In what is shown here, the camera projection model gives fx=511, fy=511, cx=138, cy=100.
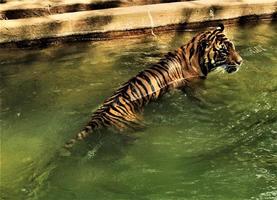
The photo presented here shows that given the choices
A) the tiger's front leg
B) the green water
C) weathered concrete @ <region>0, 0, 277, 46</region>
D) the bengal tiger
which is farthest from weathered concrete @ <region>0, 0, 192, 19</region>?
the tiger's front leg

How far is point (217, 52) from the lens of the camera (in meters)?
5.27

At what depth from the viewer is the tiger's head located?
5.24m

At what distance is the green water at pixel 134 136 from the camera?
3871mm

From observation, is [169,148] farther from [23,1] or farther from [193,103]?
[23,1]

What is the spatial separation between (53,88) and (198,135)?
183 centimetres

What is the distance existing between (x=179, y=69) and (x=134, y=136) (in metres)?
1.11

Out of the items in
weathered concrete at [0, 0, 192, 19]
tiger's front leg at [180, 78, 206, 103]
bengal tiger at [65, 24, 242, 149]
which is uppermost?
Answer: weathered concrete at [0, 0, 192, 19]

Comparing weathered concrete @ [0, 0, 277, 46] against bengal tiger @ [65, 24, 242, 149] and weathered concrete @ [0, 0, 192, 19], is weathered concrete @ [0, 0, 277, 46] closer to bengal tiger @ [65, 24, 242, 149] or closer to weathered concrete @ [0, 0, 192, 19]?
weathered concrete @ [0, 0, 192, 19]

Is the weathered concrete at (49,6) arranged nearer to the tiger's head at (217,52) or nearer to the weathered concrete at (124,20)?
the weathered concrete at (124,20)

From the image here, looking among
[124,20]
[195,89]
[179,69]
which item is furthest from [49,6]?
[195,89]

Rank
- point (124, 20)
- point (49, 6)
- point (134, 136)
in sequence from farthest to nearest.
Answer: point (49, 6) < point (124, 20) < point (134, 136)

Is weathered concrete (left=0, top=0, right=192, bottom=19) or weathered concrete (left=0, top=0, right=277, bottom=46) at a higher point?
weathered concrete (left=0, top=0, right=192, bottom=19)

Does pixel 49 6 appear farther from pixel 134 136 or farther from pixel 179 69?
pixel 134 136

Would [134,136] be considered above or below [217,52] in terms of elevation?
below
